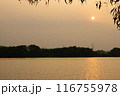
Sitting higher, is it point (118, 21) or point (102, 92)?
point (118, 21)

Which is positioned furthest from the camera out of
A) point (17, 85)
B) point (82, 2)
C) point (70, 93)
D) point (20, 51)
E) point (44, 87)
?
point (20, 51)

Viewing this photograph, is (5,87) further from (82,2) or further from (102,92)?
(82,2)

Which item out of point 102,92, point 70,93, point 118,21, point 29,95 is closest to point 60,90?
point 70,93

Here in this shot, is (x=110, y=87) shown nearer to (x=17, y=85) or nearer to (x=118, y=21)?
(x=17, y=85)

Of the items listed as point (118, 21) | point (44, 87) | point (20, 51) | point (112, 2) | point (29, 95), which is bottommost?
point (20, 51)

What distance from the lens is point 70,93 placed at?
2325 centimetres

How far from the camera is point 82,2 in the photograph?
10812mm

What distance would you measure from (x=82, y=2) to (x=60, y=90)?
13495mm

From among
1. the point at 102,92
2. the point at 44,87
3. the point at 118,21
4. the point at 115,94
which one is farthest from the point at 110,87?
the point at 118,21

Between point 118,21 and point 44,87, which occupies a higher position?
point 118,21

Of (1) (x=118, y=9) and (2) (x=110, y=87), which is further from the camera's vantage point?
(2) (x=110, y=87)

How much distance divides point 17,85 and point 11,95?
9.82ft

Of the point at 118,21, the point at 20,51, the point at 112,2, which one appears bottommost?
the point at 20,51

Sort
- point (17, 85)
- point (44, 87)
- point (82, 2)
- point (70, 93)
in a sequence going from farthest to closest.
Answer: point (44, 87) < point (70, 93) < point (17, 85) < point (82, 2)
